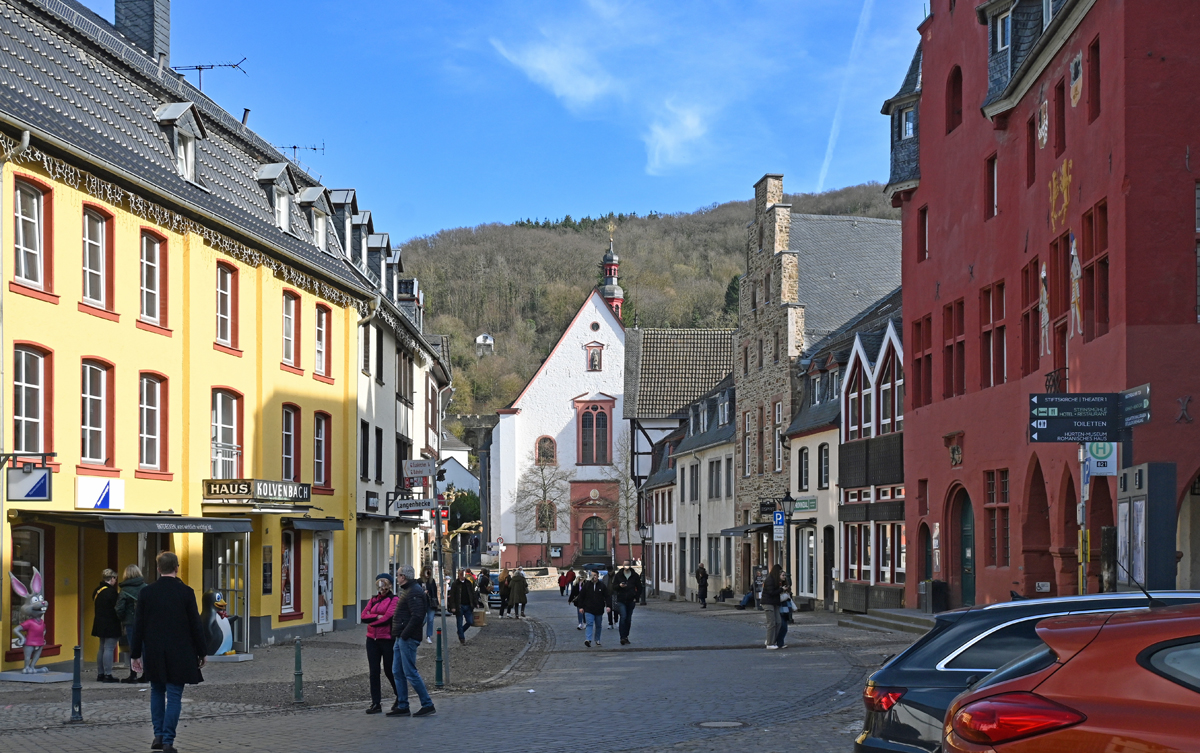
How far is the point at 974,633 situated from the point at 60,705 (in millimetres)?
11740

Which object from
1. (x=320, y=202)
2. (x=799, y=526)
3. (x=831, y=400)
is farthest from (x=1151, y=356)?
(x=799, y=526)

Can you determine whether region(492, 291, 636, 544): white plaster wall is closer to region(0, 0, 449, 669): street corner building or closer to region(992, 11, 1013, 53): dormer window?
region(0, 0, 449, 669): street corner building

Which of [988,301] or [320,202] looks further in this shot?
[320,202]

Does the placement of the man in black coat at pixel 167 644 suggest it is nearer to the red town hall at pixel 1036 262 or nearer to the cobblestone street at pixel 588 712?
the cobblestone street at pixel 588 712

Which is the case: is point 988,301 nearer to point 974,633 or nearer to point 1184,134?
point 1184,134

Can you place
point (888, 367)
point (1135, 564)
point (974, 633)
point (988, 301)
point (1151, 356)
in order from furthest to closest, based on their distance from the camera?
point (888, 367) < point (988, 301) < point (1151, 356) < point (1135, 564) < point (974, 633)

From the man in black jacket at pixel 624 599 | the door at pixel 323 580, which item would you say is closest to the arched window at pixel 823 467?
the man in black jacket at pixel 624 599

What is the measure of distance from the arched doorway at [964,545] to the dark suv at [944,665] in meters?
22.3

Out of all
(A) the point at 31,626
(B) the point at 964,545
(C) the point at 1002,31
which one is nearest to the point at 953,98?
(C) the point at 1002,31

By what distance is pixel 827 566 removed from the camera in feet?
140

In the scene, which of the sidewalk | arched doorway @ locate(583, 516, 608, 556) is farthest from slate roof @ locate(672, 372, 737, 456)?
the sidewalk

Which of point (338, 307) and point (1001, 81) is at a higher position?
point (1001, 81)

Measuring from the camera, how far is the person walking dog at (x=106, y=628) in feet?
63.3

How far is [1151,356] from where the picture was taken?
61.7 ft
